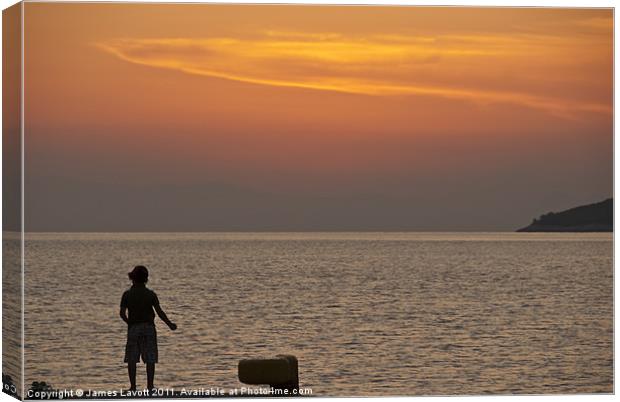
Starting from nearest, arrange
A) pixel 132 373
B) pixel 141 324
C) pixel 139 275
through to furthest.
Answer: pixel 139 275, pixel 141 324, pixel 132 373

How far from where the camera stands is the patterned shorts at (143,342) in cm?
1448

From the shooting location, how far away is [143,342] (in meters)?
14.5

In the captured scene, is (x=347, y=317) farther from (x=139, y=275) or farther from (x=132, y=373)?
(x=139, y=275)

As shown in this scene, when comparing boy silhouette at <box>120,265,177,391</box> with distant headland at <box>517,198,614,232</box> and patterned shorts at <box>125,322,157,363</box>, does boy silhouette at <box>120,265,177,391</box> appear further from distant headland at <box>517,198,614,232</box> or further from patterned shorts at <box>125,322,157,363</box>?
distant headland at <box>517,198,614,232</box>

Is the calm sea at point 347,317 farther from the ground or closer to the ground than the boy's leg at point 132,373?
farther from the ground

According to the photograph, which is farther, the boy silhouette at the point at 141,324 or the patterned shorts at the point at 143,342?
the patterned shorts at the point at 143,342

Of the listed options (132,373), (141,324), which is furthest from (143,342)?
(132,373)

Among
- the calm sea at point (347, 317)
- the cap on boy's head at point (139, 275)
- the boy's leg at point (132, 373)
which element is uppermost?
the calm sea at point (347, 317)

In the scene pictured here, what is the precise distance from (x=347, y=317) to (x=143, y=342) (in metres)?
42.0

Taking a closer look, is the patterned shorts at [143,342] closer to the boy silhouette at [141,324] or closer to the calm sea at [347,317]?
the boy silhouette at [141,324]

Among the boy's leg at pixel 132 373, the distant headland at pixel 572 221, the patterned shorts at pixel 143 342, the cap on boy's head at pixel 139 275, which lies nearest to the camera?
Result: the cap on boy's head at pixel 139 275

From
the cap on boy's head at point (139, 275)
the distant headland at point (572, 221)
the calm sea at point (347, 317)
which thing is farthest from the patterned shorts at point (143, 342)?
the distant headland at point (572, 221)

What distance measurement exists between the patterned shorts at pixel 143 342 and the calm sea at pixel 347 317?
8.31m

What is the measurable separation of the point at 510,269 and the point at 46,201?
4967cm
